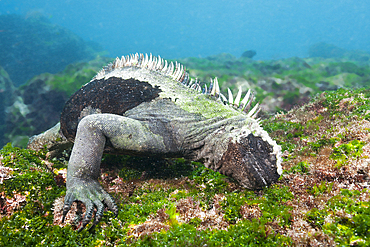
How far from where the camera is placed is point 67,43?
1246 inches

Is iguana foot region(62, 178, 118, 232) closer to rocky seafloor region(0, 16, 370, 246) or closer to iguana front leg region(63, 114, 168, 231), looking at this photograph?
iguana front leg region(63, 114, 168, 231)

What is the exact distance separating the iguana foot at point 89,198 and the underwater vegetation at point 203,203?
122 millimetres

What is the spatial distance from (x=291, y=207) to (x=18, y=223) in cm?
298

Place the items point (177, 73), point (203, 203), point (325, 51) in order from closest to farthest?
point (203, 203)
point (177, 73)
point (325, 51)

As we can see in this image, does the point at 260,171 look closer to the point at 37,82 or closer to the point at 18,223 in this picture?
the point at 18,223

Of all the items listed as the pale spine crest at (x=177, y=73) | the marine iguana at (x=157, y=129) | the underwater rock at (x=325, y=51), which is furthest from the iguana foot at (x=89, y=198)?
the underwater rock at (x=325, y=51)

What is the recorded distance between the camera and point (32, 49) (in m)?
27.5

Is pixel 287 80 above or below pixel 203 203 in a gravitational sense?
above

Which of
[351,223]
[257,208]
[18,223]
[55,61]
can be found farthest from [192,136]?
[55,61]

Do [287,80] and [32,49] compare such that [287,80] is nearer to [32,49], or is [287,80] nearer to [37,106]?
[37,106]

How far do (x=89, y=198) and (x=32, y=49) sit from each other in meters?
32.2

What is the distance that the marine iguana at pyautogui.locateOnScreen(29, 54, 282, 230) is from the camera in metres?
2.87

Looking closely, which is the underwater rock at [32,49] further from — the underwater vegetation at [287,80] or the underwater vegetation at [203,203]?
the underwater vegetation at [203,203]

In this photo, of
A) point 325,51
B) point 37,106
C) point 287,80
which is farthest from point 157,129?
point 325,51
